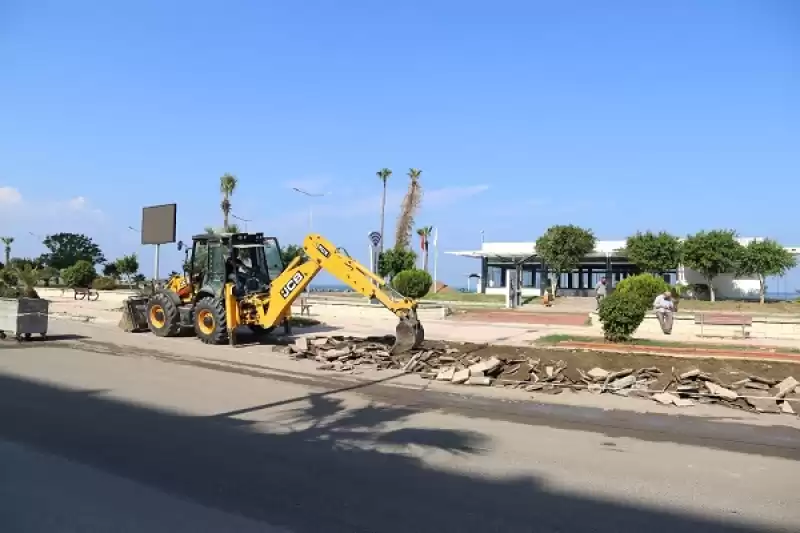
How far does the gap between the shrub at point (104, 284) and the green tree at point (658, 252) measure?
41.9m

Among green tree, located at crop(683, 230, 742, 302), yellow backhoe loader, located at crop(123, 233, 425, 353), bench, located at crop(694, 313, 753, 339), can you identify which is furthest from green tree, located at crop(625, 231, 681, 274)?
yellow backhoe loader, located at crop(123, 233, 425, 353)

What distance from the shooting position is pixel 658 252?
48.4m

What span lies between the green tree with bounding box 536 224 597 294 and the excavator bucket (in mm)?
36683

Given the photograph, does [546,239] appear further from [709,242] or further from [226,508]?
[226,508]

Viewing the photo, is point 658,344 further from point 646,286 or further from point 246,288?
point 646,286

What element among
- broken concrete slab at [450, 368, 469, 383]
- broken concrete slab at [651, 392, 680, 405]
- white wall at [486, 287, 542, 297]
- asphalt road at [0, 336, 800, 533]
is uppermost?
white wall at [486, 287, 542, 297]

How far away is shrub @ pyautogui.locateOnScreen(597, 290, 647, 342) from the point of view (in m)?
17.6

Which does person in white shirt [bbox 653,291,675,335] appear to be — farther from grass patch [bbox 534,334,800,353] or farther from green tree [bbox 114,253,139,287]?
green tree [bbox 114,253,139,287]

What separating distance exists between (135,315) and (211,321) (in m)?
4.88

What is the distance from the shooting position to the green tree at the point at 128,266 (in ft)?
209

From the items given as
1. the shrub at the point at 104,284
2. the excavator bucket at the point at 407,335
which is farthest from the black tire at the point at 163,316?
the shrub at the point at 104,284

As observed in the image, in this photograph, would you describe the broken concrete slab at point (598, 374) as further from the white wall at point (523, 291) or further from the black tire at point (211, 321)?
the white wall at point (523, 291)

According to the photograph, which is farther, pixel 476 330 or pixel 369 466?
pixel 476 330

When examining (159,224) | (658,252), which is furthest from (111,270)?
(658,252)
